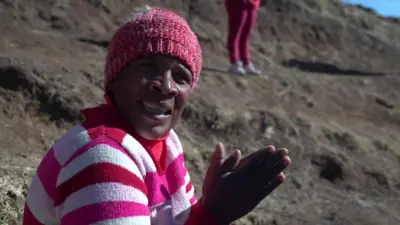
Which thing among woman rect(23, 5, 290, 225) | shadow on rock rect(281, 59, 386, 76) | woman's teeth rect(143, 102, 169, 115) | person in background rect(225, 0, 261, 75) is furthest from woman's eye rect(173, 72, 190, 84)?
shadow on rock rect(281, 59, 386, 76)

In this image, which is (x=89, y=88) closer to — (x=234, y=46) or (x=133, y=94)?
(x=234, y=46)

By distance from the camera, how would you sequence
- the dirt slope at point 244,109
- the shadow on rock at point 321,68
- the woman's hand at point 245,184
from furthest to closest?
the shadow on rock at point 321,68
the dirt slope at point 244,109
the woman's hand at point 245,184

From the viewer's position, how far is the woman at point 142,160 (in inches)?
58.0

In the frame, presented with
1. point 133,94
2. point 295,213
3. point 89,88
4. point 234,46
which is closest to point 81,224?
point 133,94

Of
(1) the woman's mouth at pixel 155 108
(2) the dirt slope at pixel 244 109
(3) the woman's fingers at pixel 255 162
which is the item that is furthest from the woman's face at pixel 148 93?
(2) the dirt slope at pixel 244 109

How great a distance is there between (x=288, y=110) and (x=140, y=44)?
15.7 ft

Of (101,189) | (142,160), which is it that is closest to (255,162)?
(142,160)

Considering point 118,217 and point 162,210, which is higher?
point 118,217

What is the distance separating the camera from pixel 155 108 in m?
1.69

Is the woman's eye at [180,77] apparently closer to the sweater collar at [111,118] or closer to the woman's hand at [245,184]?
the sweater collar at [111,118]

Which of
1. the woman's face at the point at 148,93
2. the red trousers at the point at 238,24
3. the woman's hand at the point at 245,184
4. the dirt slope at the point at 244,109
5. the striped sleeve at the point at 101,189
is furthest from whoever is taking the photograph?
the red trousers at the point at 238,24

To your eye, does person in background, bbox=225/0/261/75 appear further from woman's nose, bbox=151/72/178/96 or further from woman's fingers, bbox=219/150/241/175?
woman's fingers, bbox=219/150/241/175

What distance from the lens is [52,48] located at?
245 inches

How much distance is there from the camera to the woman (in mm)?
1473
